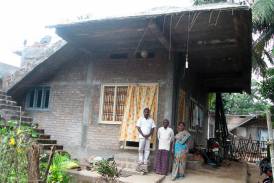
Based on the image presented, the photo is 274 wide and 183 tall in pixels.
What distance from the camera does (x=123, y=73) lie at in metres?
10.1

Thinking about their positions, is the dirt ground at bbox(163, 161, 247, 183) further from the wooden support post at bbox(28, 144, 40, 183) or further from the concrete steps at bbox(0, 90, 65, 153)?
the wooden support post at bbox(28, 144, 40, 183)

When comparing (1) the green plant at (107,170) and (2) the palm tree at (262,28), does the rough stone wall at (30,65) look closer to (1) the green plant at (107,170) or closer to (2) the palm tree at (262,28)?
(1) the green plant at (107,170)

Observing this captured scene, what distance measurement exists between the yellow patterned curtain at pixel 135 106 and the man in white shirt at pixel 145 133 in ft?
1.33

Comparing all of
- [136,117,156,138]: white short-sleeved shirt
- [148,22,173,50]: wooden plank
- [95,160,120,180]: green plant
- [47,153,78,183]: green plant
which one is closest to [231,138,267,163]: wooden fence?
[136,117,156,138]: white short-sleeved shirt

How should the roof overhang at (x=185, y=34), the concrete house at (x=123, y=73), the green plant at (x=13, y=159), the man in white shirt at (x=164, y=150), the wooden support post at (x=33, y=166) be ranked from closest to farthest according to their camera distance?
the wooden support post at (x=33, y=166), the green plant at (x=13, y=159), the roof overhang at (x=185, y=34), the concrete house at (x=123, y=73), the man in white shirt at (x=164, y=150)

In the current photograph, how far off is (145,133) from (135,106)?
1084 millimetres

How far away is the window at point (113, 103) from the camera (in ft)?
32.5

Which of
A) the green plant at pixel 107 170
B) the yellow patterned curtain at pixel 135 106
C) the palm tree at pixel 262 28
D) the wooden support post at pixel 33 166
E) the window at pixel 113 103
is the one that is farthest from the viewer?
the palm tree at pixel 262 28

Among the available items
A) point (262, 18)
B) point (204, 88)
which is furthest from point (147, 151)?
point (262, 18)

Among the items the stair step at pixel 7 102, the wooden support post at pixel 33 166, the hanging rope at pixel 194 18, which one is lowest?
the wooden support post at pixel 33 166

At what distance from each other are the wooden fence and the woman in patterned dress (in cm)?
1034

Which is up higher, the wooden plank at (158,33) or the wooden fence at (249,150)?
the wooden plank at (158,33)

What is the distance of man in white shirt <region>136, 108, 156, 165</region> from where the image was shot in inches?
342

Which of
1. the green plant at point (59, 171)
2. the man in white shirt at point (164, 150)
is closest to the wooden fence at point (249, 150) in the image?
the man in white shirt at point (164, 150)
